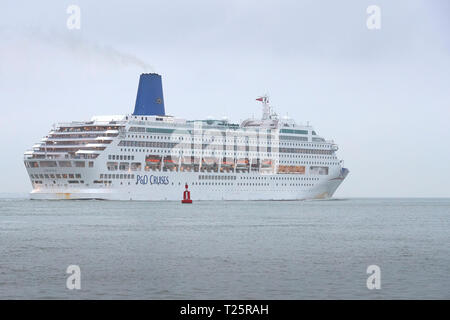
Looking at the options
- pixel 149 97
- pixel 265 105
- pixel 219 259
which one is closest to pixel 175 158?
pixel 149 97

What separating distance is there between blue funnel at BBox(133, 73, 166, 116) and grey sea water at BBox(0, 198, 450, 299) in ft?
141

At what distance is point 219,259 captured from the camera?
3181 centimetres

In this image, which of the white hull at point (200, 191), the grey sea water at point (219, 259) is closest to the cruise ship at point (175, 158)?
the white hull at point (200, 191)

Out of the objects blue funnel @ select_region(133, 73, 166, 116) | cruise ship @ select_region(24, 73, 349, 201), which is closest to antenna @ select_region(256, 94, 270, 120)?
cruise ship @ select_region(24, 73, 349, 201)

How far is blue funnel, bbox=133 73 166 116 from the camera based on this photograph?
317 ft

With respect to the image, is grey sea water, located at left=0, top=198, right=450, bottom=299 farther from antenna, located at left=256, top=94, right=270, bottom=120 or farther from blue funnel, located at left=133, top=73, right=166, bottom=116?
antenna, located at left=256, top=94, right=270, bottom=120

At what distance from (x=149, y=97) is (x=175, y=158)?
1145 cm

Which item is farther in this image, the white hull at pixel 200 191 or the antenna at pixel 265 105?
the antenna at pixel 265 105

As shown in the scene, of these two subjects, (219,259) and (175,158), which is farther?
(175,158)

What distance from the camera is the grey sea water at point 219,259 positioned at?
23922 millimetres

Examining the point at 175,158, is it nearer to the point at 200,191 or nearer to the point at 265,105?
the point at 200,191

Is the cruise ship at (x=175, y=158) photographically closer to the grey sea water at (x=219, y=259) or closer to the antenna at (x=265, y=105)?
the antenna at (x=265, y=105)

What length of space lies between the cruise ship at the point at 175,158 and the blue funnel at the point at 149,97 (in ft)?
0.41
